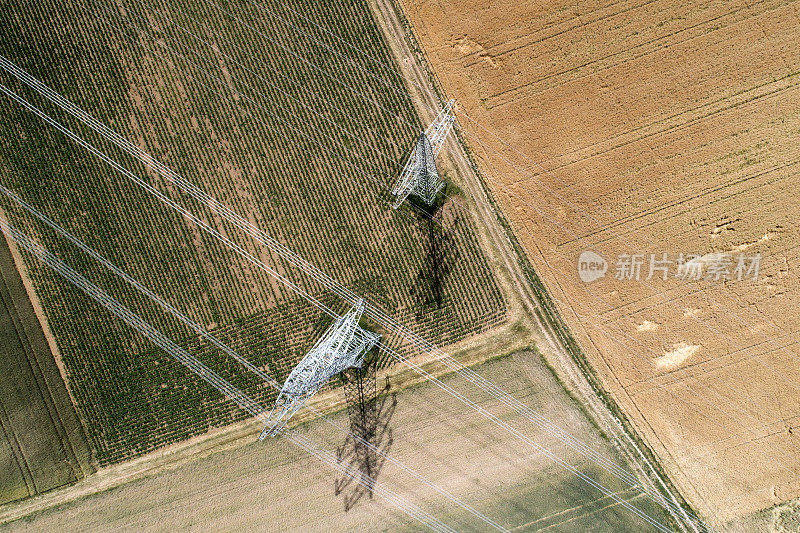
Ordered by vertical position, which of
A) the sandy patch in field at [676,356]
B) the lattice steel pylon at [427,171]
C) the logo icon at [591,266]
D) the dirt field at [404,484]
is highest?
the lattice steel pylon at [427,171]

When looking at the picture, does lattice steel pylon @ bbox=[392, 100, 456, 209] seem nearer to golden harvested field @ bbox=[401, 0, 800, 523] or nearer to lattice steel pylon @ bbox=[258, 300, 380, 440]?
golden harvested field @ bbox=[401, 0, 800, 523]

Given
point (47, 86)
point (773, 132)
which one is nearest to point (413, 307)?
point (773, 132)

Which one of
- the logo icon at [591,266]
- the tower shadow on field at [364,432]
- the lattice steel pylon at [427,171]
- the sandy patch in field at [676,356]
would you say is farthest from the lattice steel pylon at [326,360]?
the sandy patch in field at [676,356]

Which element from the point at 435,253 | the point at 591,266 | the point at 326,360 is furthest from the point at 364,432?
the point at 591,266

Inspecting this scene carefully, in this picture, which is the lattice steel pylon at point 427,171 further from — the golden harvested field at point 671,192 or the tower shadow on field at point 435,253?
the golden harvested field at point 671,192

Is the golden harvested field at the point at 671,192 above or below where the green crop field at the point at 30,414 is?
above

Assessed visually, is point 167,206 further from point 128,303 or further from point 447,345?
point 447,345
